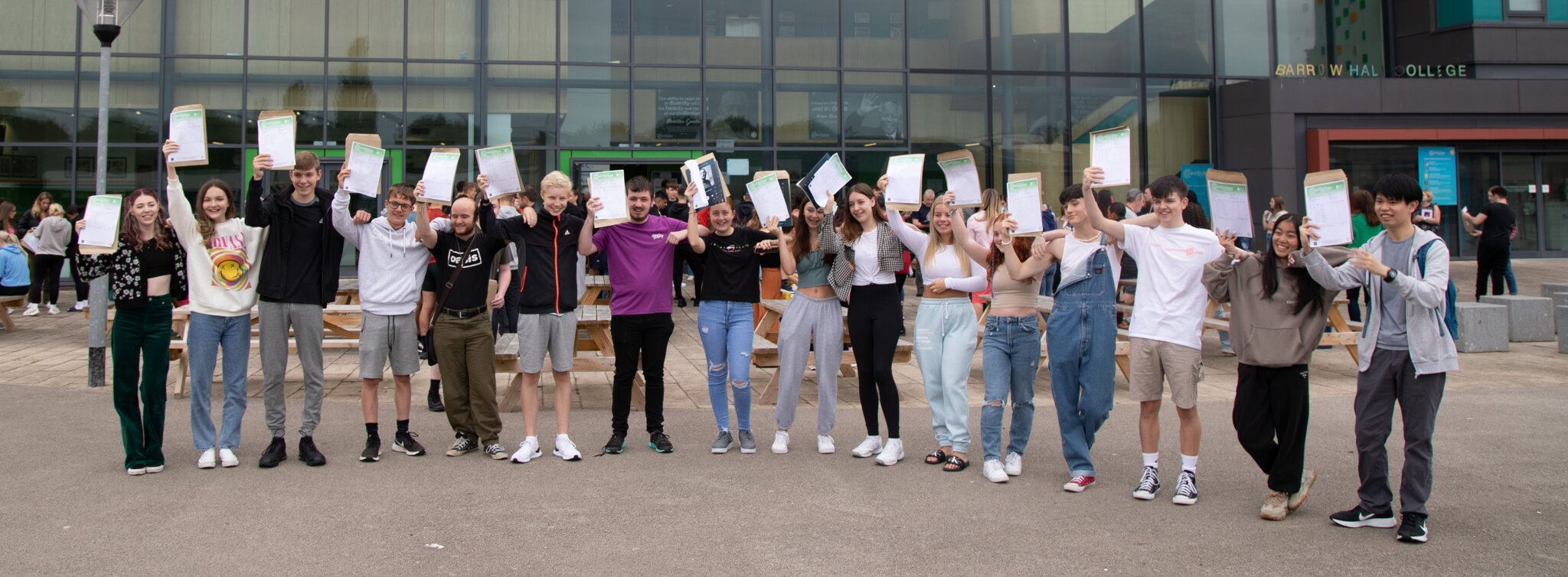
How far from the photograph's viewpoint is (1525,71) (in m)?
21.6

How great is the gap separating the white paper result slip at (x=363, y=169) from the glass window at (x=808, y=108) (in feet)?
48.0

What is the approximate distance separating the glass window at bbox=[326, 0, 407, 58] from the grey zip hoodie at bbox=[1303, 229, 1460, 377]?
59.8 ft

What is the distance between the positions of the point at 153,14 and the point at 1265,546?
20875 mm

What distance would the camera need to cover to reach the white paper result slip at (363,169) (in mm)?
6043

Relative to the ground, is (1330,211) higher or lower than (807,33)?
lower

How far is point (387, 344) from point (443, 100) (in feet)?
47.3

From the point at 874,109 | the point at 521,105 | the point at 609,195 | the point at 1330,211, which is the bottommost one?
the point at 1330,211

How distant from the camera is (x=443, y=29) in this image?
65.2 ft

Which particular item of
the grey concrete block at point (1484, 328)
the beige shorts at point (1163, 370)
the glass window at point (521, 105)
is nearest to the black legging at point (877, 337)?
the beige shorts at point (1163, 370)

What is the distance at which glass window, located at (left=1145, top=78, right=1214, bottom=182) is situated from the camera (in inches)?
853

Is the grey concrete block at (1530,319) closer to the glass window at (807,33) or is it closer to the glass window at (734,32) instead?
the glass window at (807,33)

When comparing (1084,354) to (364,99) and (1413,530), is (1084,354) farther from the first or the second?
(364,99)

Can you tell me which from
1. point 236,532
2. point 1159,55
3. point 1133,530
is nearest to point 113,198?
point 236,532

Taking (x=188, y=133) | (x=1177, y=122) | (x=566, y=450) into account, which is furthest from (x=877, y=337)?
(x=1177, y=122)
